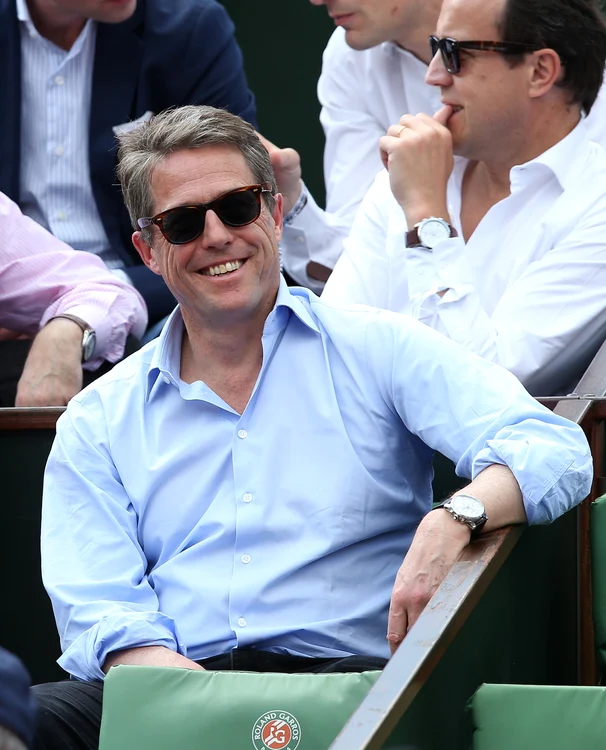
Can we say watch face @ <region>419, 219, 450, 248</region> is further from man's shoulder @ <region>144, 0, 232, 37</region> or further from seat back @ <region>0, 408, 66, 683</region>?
man's shoulder @ <region>144, 0, 232, 37</region>

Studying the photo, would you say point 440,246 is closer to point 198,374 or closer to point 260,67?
point 198,374

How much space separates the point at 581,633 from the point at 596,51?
1.38 m

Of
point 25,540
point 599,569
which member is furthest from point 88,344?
point 599,569

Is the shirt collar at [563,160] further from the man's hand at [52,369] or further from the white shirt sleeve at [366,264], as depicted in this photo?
the man's hand at [52,369]

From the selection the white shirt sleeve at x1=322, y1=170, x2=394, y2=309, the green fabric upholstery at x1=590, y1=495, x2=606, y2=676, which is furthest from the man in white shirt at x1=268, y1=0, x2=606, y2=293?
the green fabric upholstery at x1=590, y1=495, x2=606, y2=676

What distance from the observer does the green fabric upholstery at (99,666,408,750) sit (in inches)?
69.7

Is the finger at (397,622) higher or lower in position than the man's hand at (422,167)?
lower

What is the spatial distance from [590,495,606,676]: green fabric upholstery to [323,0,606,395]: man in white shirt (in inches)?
23.8

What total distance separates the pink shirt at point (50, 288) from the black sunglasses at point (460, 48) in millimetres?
954

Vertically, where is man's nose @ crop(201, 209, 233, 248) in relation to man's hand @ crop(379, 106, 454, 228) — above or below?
above

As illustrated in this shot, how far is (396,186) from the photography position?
10.1ft

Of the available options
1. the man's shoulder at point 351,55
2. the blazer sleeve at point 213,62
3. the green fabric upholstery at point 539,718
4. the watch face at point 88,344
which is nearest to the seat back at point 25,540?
the watch face at point 88,344

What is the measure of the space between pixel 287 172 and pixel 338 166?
46 cm

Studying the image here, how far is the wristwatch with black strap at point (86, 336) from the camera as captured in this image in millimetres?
3096
